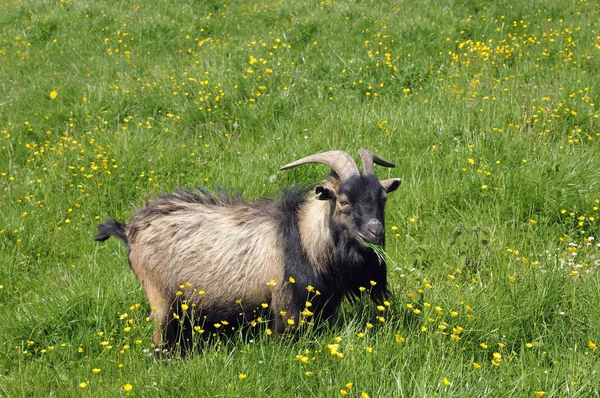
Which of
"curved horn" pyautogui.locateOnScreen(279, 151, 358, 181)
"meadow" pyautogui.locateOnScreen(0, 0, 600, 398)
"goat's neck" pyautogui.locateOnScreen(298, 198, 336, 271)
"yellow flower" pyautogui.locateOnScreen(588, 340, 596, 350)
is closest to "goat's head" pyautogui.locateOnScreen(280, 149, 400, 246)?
"curved horn" pyautogui.locateOnScreen(279, 151, 358, 181)

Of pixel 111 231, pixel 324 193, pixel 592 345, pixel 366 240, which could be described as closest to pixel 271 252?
pixel 324 193

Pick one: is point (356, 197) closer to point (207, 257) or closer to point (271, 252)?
point (271, 252)

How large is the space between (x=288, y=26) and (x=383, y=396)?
29.5 ft

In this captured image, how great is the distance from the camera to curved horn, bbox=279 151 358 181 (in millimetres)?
4887

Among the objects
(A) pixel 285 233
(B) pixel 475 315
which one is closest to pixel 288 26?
(A) pixel 285 233

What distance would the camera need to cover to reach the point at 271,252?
5.14 metres

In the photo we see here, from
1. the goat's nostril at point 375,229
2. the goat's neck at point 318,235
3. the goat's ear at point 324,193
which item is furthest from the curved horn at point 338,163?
the goat's nostril at point 375,229

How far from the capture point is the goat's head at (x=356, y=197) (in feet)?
15.4

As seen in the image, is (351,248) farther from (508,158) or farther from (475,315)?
(508,158)

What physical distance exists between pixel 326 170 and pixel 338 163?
2.27m

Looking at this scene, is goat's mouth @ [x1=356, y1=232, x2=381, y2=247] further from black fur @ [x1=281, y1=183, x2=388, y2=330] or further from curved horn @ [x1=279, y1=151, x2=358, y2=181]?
curved horn @ [x1=279, y1=151, x2=358, y2=181]

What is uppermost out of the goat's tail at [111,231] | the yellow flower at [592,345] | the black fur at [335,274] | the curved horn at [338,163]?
the curved horn at [338,163]

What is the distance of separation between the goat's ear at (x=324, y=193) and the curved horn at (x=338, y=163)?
0.13 m

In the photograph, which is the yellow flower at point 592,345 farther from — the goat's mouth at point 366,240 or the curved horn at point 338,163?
the curved horn at point 338,163
